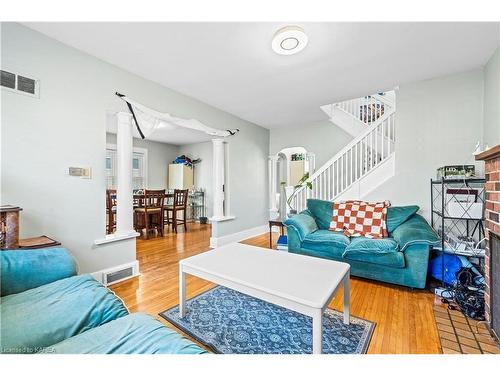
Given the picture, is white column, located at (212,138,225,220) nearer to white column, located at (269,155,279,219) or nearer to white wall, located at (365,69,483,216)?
white column, located at (269,155,279,219)

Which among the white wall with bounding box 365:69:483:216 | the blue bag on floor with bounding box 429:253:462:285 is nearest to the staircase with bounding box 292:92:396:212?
the white wall with bounding box 365:69:483:216

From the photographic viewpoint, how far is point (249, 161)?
4.68 m

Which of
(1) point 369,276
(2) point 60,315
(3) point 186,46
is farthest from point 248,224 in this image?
(2) point 60,315

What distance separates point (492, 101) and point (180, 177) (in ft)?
20.8

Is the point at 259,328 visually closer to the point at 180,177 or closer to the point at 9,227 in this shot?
the point at 9,227

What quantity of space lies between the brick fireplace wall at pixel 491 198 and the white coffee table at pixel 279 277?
3.34 feet

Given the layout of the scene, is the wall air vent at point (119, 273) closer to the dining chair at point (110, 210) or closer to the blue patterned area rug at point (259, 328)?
the blue patterned area rug at point (259, 328)

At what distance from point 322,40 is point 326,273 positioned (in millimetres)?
1998

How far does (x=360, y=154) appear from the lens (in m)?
3.53

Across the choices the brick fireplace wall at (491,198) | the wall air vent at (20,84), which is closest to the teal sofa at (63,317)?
the wall air vent at (20,84)

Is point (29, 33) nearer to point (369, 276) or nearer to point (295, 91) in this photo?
point (295, 91)

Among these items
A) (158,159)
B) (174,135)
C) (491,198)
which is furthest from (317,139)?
(158,159)

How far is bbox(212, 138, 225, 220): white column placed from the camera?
4016 millimetres
